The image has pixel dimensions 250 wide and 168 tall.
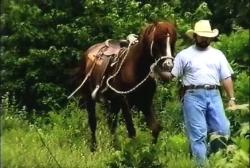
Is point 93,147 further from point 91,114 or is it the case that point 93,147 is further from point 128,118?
point 91,114

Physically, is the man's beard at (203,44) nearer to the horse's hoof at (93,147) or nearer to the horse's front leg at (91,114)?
the horse's hoof at (93,147)

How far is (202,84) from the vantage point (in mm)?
9492

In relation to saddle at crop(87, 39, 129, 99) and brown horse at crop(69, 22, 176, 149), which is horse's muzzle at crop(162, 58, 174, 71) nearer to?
brown horse at crop(69, 22, 176, 149)

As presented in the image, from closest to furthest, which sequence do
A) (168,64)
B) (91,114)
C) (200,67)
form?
(200,67) < (168,64) < (91,114)

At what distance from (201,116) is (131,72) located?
219 centimetres

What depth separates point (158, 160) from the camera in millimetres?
8570

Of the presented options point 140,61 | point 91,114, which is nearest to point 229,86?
point 140,61

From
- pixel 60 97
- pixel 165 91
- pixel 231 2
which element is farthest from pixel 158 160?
pixel 60 97

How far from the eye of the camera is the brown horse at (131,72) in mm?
10906

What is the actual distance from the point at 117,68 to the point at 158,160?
11.3ft

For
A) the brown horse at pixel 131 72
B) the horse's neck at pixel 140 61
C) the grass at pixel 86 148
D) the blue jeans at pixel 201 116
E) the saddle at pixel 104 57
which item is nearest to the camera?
the grass at pixel 86 148

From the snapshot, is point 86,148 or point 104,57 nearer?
point 86,148

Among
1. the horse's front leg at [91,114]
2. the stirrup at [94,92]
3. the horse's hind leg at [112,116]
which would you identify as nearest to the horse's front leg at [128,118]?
the stirrup at [94,92]

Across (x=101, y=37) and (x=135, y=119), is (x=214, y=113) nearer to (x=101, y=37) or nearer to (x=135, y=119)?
(x=135, y=119)
